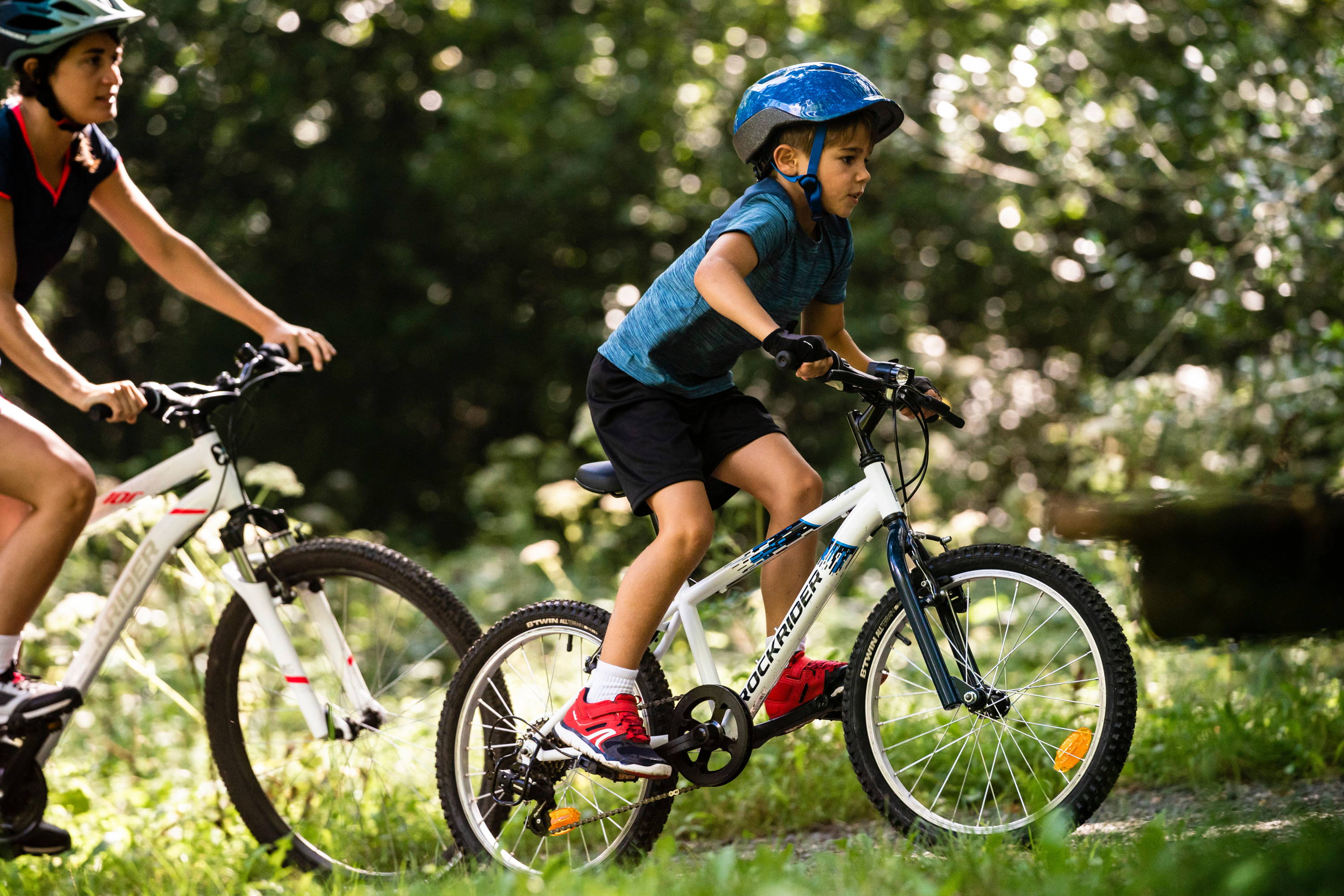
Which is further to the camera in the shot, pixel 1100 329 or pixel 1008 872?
pixel 1100 329

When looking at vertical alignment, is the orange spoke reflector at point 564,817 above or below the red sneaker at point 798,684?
below

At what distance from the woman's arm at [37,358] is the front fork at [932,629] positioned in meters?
1.87

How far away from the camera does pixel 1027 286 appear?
9.21 metres

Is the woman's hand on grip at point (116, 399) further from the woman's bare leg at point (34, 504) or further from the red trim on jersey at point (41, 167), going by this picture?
the red trim on jersey at point (41, 167)

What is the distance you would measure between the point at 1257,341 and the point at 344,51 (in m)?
7.02

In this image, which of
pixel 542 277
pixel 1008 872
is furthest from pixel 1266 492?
pixel 542 277

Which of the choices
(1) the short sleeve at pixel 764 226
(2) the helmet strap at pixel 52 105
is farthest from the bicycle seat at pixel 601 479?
(2) the helmet strap at pixel 52 105

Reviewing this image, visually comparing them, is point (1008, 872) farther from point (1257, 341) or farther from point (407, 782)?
point (1257, 341)

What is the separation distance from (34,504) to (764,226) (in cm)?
201

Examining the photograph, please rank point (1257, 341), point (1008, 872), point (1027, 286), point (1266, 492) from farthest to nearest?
point (1027, 286) < point (1257, 341) < point (1008, 872) < point (1266, 492)

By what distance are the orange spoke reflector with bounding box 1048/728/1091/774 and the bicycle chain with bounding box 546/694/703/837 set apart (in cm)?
85

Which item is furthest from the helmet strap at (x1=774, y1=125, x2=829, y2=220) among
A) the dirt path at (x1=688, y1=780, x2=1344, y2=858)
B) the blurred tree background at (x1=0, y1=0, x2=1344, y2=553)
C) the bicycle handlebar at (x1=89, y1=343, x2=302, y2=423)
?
the blurred tree background at (x1=0, y1=0, x2=1344, y2=553)

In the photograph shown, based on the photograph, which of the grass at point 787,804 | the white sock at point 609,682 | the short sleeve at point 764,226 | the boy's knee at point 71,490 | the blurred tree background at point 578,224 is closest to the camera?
the grass at point 787,804

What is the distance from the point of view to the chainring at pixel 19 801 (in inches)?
123
